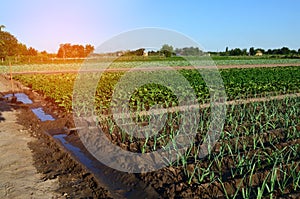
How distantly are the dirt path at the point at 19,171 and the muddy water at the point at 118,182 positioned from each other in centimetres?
67

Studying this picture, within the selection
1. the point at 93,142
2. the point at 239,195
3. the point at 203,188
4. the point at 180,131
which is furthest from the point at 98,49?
the point at 239,195

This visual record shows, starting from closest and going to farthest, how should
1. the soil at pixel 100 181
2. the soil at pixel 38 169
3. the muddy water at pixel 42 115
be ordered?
the soil at pixel 100 181 → the soil at pixel 38 169 → the muddy water at pixel 42 115

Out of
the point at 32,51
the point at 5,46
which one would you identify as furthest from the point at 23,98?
the point at 32,51

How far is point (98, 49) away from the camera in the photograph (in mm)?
4523

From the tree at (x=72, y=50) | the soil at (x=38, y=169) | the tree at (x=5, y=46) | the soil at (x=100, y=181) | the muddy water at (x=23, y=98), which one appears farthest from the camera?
the tree at (x=72, y=50)

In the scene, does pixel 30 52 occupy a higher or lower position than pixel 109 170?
higher

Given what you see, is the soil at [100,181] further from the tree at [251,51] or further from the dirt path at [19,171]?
the tree at [251,51]

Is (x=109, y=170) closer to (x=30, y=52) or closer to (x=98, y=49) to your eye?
(x=98, y=49)

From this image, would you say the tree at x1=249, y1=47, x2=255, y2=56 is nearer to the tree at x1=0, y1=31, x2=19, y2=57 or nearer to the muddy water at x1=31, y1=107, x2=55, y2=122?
the tree at x1=0, y1=31, x2=19, y2=57

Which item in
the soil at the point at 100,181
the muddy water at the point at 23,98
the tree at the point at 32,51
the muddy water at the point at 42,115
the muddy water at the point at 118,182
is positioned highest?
the tree at the point at 32,51

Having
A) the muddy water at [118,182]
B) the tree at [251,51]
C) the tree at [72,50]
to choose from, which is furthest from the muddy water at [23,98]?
the tree at [251,51]

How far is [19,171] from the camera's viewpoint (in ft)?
13.0

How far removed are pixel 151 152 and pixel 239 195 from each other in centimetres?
165

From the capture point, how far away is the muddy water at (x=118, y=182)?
345 cm
